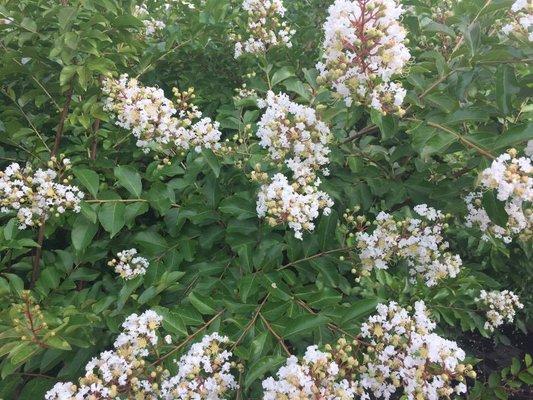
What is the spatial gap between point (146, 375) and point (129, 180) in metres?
0.83

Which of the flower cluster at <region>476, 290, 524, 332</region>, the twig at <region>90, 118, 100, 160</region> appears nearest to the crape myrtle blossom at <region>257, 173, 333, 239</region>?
the twig at <region>90, 118, 100, 160</region>

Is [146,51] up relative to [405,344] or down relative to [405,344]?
up

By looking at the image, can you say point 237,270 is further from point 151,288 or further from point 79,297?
point 79,297

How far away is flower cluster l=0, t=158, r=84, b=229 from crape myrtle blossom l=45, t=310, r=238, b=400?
0.62 metres

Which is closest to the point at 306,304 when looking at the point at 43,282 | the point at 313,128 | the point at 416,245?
the point at 416,245

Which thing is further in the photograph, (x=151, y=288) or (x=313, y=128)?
(x=313, y=128)

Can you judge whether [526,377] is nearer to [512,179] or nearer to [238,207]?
[512,179]

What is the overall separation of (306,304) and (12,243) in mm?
1089

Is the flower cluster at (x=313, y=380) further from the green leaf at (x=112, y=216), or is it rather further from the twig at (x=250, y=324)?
the green leaf at (x=112, y=216)

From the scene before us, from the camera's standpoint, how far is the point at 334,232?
75.6 inches

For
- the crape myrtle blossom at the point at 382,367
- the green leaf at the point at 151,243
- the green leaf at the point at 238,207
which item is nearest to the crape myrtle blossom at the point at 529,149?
the crape myrtle blossom at the point at 382,367

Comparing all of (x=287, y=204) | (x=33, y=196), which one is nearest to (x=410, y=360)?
(x=287, y=204)

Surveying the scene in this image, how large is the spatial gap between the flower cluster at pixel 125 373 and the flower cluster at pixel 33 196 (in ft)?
1.96

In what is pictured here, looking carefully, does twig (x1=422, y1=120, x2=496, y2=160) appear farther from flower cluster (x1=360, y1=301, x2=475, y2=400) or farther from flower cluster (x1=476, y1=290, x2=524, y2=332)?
flower cluster (x1=476, y1=290, x2=524, y2=332)
